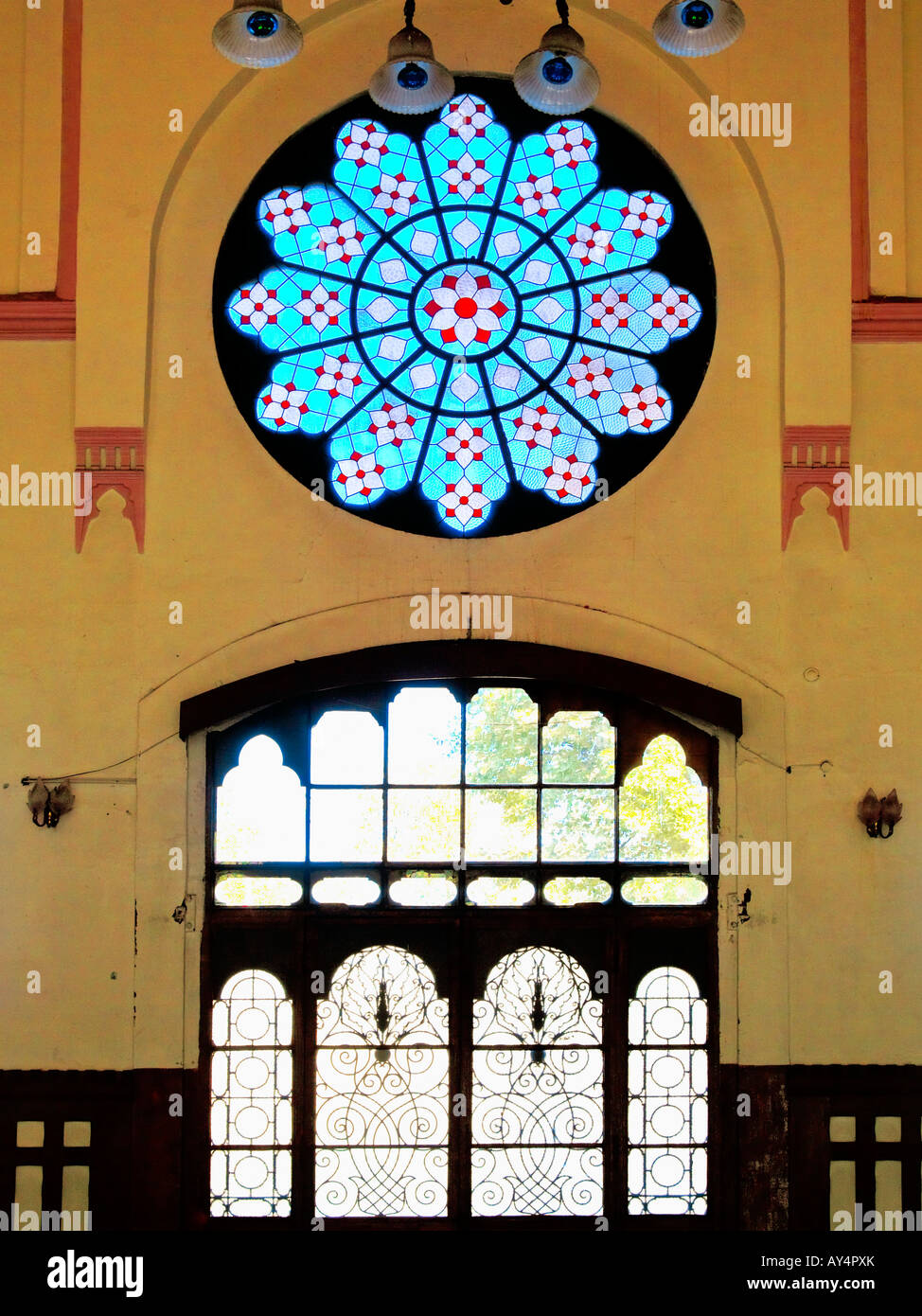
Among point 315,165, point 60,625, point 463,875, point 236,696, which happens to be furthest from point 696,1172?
point 315,165

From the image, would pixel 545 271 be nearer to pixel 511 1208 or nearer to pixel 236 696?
pixel 236 696

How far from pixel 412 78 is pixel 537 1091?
4.65 m

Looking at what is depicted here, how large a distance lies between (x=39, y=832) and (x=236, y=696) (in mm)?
1206

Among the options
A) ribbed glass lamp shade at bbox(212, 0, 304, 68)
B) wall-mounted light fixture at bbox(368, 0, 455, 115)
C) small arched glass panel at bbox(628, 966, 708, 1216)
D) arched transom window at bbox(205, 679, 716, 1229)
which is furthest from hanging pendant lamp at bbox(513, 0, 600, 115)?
small arched glass panel at bbox(628, 966, 708, 1216)

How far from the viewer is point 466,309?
22.3 ft

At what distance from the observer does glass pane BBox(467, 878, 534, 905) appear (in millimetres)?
6500

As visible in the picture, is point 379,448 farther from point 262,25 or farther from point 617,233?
point 262,25

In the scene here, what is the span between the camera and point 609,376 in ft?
22.3

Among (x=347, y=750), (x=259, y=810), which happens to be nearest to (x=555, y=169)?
(x=347, y=750)

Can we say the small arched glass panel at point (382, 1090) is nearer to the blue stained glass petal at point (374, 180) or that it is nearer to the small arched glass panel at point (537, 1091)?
the small arched glass panel at point (537, 1091)

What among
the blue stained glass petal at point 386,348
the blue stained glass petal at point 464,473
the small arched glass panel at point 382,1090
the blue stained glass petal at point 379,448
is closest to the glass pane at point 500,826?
the small arched glass panel at point 382,1090

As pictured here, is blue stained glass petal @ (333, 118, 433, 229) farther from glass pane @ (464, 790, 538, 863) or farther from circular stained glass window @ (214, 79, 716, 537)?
glass pane @ (464, 790, 538, 863)

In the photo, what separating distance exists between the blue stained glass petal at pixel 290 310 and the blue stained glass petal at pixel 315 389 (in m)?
0.10

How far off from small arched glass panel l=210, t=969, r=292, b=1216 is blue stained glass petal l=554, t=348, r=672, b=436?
11.0ft
